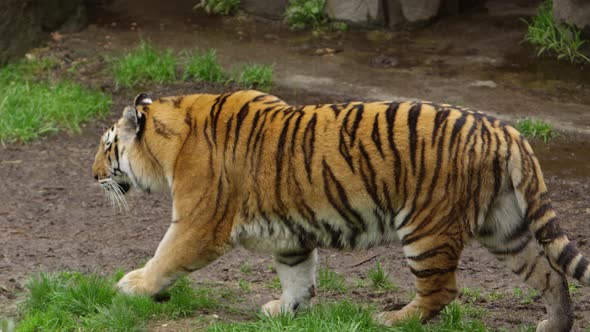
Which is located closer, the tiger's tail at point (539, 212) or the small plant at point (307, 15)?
the tiger's tail at point (539, 212)

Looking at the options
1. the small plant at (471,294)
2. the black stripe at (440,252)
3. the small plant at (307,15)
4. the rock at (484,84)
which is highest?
the black stripe at (440,252)

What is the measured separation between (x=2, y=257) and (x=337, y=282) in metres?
2.00

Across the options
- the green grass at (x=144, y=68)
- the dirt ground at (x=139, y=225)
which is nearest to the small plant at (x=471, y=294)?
the dirt ground at (x=139, y=225)

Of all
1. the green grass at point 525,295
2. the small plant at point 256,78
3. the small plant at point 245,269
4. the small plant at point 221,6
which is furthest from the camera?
the small plant at point 221,6

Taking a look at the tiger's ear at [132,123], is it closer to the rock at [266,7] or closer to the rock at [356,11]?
the rock at [356,11]

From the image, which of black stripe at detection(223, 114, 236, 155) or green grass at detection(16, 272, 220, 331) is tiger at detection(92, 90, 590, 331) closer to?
black stripe at detection(223, 114, 236, 155)

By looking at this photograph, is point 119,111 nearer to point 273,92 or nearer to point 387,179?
point 273,92

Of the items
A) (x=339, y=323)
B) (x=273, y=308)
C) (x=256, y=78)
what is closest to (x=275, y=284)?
(x=273, y=308)

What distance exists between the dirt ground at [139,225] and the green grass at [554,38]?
515 mm

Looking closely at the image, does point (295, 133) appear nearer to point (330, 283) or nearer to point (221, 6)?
point (330, 283)

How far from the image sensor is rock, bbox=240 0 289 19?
37.5 feet

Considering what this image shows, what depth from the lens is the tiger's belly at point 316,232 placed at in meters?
4.75

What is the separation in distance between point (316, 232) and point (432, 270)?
0.59 m

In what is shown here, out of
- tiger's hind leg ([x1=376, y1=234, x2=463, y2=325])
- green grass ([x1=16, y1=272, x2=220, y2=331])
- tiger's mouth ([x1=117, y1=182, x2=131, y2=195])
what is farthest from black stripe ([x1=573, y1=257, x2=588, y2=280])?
tiger's mouth ([x1=117, y1=182, x2=131, y2=195])
